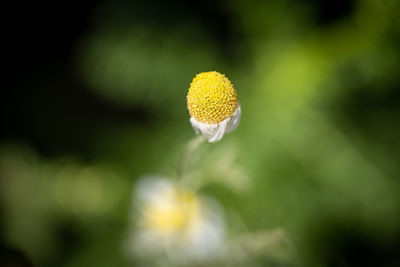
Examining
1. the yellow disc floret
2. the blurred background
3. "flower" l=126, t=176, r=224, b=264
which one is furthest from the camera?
the blurred background

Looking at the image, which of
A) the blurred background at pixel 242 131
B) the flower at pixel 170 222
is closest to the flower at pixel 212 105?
the flower at pixel 170 222

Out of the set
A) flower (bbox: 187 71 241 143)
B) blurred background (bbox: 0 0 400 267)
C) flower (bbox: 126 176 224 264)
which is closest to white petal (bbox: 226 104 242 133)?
flower (bbox: 187 71 241 143)

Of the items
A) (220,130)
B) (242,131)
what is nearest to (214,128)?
(220,130)

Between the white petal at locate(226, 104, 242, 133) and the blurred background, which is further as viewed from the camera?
the blurred background

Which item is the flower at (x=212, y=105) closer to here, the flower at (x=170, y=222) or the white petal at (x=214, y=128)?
the white petal at (x=214, y=128)

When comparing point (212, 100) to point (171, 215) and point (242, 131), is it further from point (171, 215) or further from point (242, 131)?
point (242, 131)

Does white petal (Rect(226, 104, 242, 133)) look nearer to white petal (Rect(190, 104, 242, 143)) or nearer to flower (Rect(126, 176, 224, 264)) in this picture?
white petal (Rect(190, 104, 242, 143))
